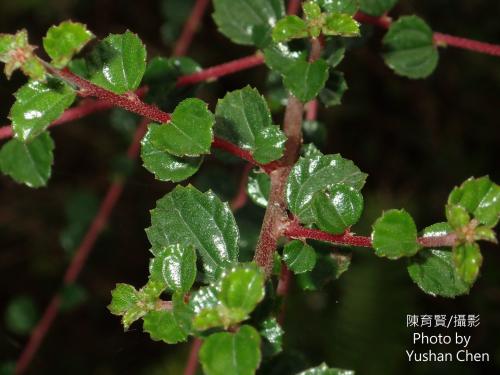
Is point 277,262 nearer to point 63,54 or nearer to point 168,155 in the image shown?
point 168,155

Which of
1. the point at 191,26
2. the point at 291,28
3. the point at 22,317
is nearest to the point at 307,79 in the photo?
the point at 291,28

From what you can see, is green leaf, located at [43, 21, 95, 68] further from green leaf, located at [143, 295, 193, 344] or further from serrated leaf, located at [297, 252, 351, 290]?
serrated leaf, located at [297, 252, 351, 290]

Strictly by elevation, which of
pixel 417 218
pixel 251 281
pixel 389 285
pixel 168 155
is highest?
pixel 417 218

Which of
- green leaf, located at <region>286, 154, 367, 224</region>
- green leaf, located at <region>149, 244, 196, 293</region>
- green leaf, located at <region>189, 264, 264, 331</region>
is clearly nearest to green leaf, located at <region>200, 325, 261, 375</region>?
green leaf, located at <region>189, 264, 264, 331</region>

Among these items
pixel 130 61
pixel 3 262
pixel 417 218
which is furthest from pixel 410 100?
pixel 130 61

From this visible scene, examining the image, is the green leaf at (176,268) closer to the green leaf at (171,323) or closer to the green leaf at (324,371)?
the green leaf at (171,323)
